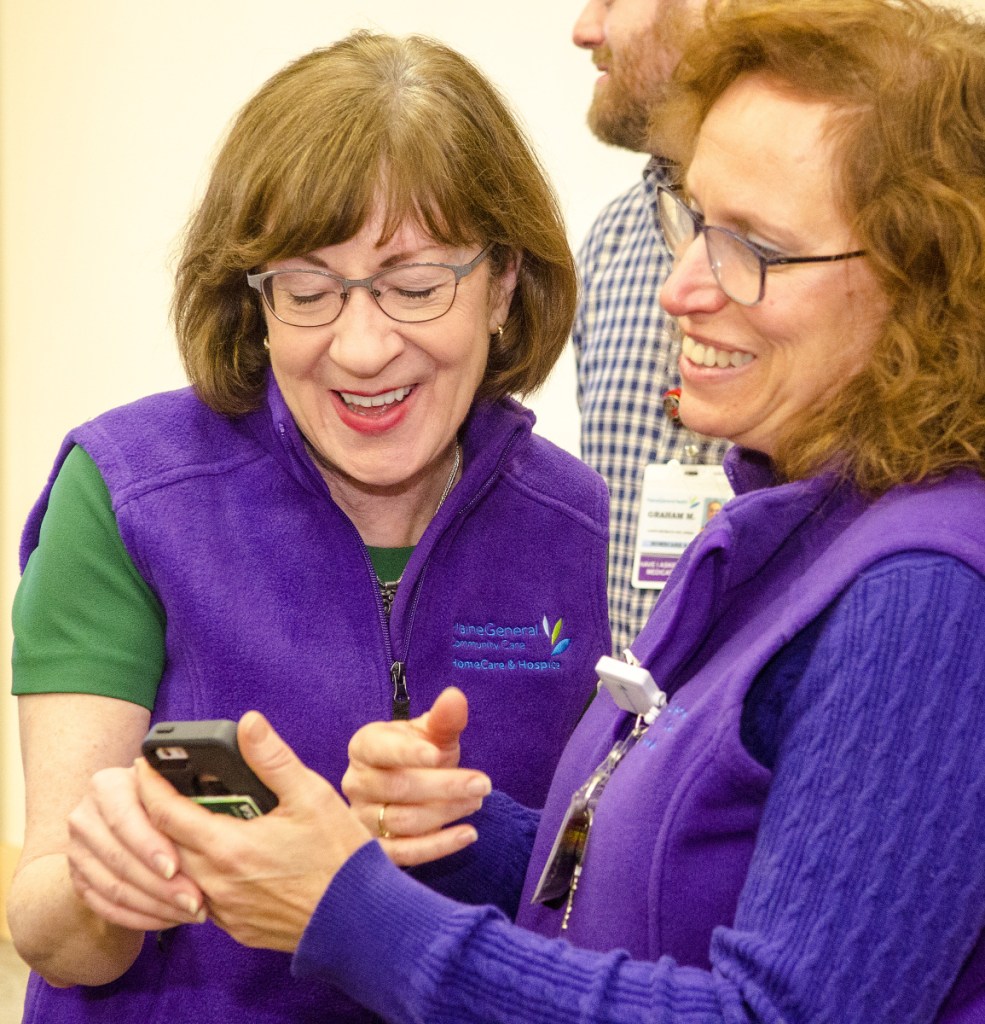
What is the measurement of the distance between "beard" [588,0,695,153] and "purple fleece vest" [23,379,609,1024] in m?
1.45

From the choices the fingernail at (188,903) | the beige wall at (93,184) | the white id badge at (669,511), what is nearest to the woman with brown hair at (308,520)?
the fingernail at (188,903)

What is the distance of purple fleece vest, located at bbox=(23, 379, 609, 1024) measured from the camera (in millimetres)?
1421

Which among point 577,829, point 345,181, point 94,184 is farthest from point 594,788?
point 94,184

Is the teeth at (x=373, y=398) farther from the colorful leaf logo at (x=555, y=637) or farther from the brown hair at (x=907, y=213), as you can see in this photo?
the brown hair at (x=907, y=213)

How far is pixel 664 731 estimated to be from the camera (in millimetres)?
1167

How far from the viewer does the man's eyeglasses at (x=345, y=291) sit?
4.83ft

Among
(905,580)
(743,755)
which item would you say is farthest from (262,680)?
(905,580)

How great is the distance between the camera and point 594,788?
1.24 m

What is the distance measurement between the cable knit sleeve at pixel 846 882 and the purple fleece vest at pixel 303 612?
1.50 ft

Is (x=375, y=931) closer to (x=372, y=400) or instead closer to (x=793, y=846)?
(x=793, y=846)

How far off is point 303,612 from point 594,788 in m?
0.43

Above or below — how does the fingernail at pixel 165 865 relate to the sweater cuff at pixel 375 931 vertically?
above

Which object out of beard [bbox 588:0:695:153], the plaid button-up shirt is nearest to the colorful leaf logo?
the plaid button-up shirt

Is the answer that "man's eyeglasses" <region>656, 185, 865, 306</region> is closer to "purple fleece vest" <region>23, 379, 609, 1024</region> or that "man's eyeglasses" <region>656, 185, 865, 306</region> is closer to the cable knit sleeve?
the cable knit sleeve
